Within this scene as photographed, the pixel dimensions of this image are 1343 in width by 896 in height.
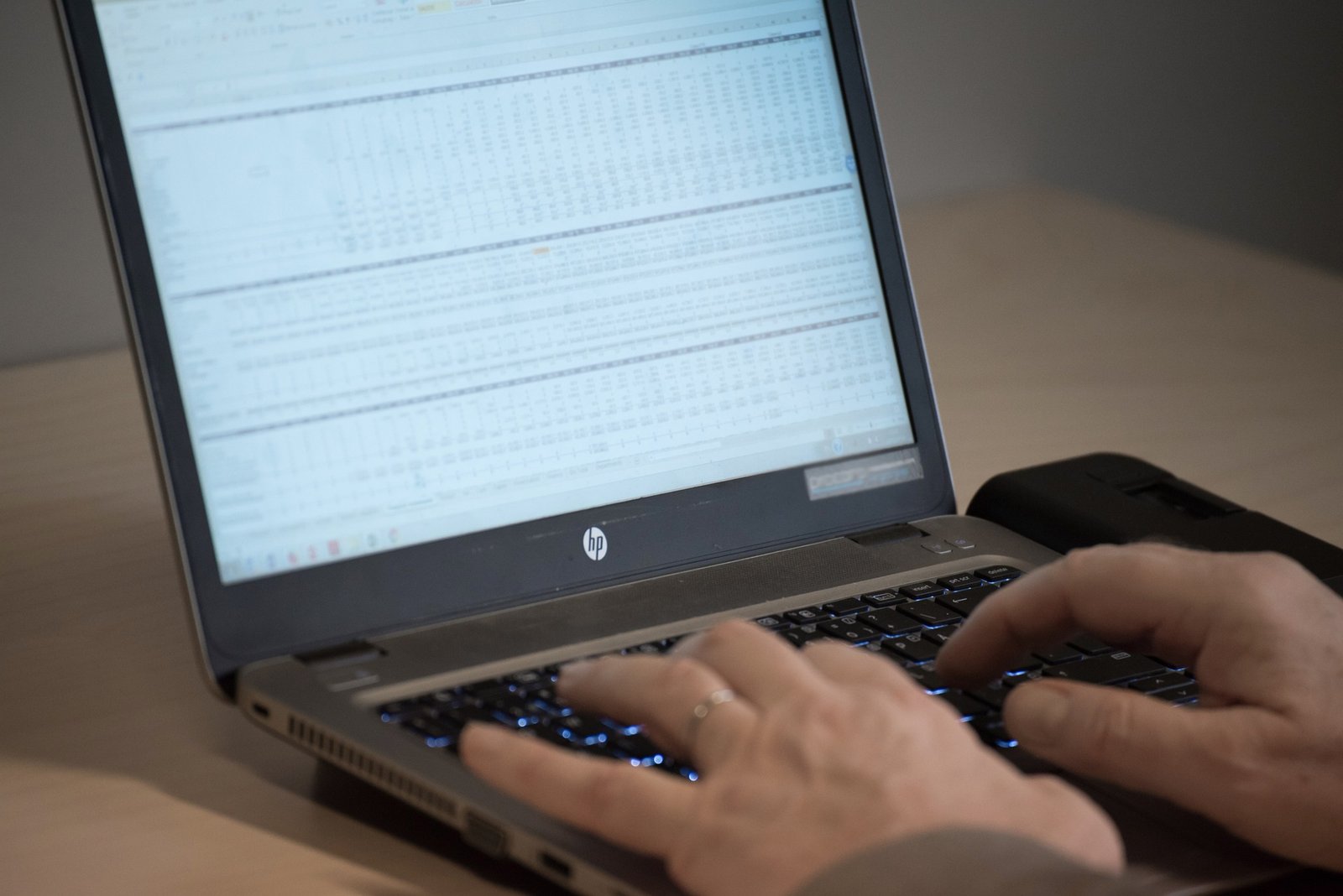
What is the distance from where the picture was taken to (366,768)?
520mm

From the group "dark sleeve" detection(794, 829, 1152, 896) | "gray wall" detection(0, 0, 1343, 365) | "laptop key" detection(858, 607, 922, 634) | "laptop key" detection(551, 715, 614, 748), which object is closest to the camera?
"dark sleeve" detection(794, 829, 1152, 896)

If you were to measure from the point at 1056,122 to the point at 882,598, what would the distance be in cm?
121

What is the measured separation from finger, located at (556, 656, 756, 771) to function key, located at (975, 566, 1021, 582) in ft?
0.79

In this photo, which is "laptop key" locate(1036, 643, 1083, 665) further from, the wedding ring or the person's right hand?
the wedding ring

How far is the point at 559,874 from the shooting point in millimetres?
468

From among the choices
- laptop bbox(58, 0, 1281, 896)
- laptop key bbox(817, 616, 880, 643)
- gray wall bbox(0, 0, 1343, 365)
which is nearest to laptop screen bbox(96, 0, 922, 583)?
laptop bbox(58, 0, 1281, 896)

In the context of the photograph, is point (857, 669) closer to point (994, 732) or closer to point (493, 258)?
point (994, 732)

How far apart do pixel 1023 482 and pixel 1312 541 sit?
0.16m

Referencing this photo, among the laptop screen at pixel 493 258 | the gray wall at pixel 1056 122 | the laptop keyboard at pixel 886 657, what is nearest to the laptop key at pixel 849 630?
the laptop keyboard at pixel 886 657

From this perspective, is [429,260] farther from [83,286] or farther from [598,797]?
[83,286]

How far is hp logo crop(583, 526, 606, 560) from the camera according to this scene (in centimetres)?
67

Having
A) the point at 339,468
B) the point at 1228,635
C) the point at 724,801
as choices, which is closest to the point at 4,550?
the point at 339,468

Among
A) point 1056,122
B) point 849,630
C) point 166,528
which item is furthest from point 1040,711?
point 1056,122

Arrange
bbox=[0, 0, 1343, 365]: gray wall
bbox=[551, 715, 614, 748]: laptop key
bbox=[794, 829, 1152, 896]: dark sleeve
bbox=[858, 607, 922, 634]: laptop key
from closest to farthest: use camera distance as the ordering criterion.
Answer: bbox=[794, 829, 1152, 896]: dark sleeve
bbox=[551, 715, 614, 748]: laptop key
bbox=[858, 607, 922, 634]: laptop key
bbox=[0, 0, 1343, 365]: gray wall
